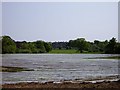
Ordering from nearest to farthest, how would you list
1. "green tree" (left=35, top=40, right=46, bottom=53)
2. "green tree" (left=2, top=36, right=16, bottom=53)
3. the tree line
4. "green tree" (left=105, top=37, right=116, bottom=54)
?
"green tree" (left=105, top=37, right=116, bottom=54) → "green tree" (left=2, top=36, right=16, bottom=53) → the tree line → "green tree" (left=35, top=40, right=46, bottom=53)

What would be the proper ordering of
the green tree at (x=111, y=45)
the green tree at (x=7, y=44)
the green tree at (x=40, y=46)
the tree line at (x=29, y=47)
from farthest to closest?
the green tree at (x=40, y=46) → the tree line at (x=29, y=47) → the green tree at (x=7, y=44) → the green tree at (x=111, y=45)

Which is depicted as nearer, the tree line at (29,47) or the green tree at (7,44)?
the green tree at (7,44)

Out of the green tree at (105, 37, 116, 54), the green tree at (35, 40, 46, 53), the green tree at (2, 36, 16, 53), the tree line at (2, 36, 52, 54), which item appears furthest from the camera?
the green tree at (35, 40, 46, 53)

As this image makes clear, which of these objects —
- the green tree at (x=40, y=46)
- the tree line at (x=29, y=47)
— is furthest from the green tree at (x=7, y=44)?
the green tree at (x=40, y=46)

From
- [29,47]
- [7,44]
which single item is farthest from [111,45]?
[29,47]

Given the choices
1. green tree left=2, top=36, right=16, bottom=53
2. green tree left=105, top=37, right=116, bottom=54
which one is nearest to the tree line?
green tree left=2, top=36, right=16, bottom=53

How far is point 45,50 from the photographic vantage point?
193 metres

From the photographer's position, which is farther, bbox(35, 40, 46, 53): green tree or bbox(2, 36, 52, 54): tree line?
bbox(35, 40, 46, 53): green tree

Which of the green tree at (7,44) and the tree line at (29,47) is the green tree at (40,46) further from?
the green tree at (7,44)

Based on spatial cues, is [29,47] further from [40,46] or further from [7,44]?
[7,44]

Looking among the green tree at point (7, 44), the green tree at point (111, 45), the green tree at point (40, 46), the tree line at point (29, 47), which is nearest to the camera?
the green tree at point (111, 45)

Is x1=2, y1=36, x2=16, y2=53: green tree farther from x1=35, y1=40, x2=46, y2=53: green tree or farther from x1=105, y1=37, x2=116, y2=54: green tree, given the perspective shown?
x1=105, y1=37, x2=116, y2=54: green tree

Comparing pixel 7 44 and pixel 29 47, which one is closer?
pixel 7 44

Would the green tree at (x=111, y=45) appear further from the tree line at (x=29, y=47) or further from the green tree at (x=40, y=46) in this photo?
the green tree at (x=40, y=46)
